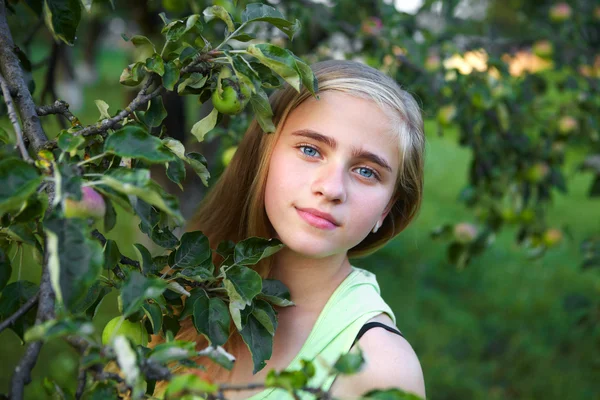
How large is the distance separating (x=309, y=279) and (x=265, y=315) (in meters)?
0.29

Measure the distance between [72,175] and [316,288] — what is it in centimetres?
64

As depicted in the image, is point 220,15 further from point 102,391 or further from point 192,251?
point 102,391

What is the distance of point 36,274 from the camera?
3.89 meters

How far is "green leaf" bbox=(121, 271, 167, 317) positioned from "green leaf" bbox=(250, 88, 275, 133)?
13.2 inches

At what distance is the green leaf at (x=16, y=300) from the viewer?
851 mm

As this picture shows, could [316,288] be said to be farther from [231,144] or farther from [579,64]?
[579,64]

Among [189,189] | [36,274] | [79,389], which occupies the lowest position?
[36,274]

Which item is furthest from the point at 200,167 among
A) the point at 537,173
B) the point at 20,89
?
the point at 537,173

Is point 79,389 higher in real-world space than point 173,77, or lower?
lower

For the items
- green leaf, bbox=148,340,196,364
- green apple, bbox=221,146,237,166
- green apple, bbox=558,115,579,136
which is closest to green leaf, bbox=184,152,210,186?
green leaf, bbox=148,340,196,364

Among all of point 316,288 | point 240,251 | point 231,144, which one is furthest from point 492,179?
point 240,251

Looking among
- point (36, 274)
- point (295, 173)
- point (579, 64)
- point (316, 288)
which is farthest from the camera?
point (36, 274)

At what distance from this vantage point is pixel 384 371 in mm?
1054

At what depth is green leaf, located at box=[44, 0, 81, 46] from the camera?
904mm
